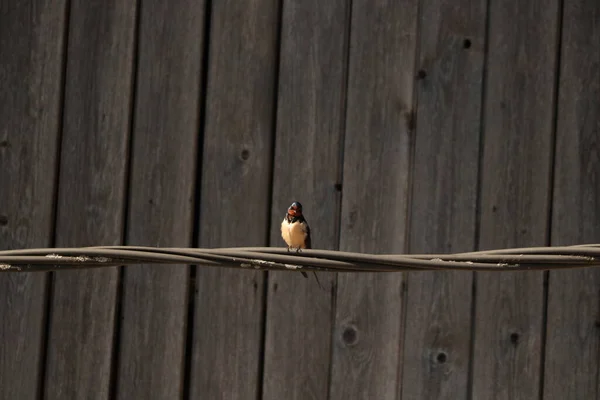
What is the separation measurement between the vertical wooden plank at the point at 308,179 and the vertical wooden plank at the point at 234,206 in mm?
49

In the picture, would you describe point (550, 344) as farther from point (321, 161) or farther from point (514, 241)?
point (321, 161)

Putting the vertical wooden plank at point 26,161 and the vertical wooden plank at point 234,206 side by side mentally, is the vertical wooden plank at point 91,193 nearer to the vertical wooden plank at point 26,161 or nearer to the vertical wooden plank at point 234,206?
the vertical wooden plank at point 26,161

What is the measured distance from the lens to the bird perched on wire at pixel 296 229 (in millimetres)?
3809

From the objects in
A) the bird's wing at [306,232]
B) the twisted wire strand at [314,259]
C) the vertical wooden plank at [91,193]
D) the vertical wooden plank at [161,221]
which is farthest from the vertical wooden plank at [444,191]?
the twisted wire strand at [314,259]

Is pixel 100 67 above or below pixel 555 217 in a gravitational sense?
above

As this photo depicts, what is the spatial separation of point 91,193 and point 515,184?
1.52m

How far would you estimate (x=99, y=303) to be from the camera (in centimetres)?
410

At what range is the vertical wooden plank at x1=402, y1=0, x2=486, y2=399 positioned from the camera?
3986mm

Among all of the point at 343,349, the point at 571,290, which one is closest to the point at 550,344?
the point at 571,290

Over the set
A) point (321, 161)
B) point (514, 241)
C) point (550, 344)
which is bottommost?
point (550, 344)

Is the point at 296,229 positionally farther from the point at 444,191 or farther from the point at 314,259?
the point at 314,259

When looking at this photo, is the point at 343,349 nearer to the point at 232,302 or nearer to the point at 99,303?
the point at 232,302

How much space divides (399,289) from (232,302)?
599 mm

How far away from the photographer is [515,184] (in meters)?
4.00
